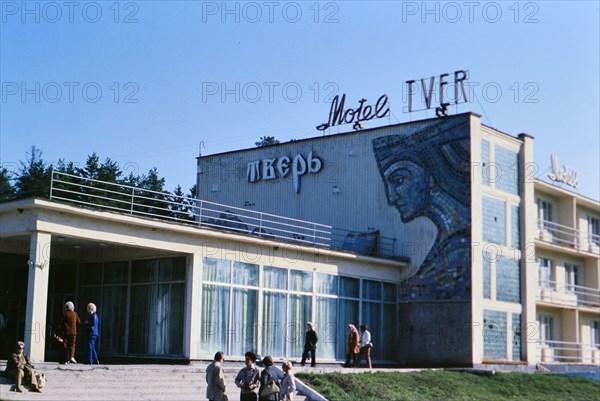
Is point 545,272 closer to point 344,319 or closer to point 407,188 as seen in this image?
point 407,188

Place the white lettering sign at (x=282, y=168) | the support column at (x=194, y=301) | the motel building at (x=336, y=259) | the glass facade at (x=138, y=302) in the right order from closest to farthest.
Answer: the support column at (x=194, y=301), the motel building at (x=336, y=259), the glass facade at (x=138, y=302), the white lettering sign at (x=282, y=168)

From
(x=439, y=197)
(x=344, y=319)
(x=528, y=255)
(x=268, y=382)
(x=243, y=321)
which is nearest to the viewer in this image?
(x=268, y=382)

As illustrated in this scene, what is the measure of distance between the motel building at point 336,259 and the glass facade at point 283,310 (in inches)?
2.2

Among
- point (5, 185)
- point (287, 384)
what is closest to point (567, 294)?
point (287, 384)

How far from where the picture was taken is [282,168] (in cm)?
3781

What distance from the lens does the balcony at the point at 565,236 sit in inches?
1553

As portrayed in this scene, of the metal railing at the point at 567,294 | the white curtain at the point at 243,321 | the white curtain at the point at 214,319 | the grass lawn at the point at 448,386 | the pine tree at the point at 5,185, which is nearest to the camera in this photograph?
the grass lawn at the point at 448,386

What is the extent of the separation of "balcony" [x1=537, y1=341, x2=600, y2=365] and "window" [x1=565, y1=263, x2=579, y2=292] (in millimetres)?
2938

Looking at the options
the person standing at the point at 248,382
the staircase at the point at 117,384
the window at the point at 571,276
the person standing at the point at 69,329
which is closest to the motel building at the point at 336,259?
the window at the point at 571,276

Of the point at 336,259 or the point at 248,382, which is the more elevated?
the point at 336,259

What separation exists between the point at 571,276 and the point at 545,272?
296 cm

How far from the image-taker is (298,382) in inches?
883

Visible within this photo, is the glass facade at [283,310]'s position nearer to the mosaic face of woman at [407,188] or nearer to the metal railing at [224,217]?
the metal railing at [224,217]

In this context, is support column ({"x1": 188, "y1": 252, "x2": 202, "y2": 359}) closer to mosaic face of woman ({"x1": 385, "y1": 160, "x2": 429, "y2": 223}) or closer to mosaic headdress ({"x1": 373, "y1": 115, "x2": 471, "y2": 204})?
mosaic face of woman ({"x1": 385, "y1": 160, "x2": 429, "y2": 223})
